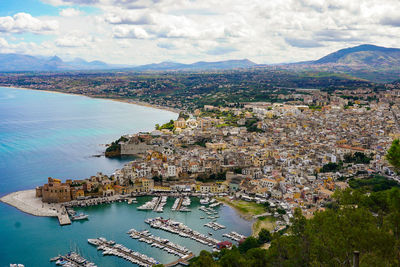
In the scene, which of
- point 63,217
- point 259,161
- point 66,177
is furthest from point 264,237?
point 66,177

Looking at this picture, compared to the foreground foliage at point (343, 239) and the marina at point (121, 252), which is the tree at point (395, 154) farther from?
the marina at point (121, 252)

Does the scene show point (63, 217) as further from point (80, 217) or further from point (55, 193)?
point (55, 193)

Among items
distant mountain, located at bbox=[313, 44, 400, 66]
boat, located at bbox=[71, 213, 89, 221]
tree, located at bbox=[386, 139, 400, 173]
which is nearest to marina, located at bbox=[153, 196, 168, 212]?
boat, located at bbox=[71, 213, 89, 221]

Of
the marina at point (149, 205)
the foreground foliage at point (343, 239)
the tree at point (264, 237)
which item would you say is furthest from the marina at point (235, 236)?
the marina at point (149, 205)

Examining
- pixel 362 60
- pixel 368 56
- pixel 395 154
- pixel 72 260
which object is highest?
pixel 368 56

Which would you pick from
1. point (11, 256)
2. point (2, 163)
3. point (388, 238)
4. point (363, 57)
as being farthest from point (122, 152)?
point (363, 57)

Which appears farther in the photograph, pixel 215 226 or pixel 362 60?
pixel 362 60

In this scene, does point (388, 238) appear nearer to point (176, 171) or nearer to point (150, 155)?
point (176, 171)
